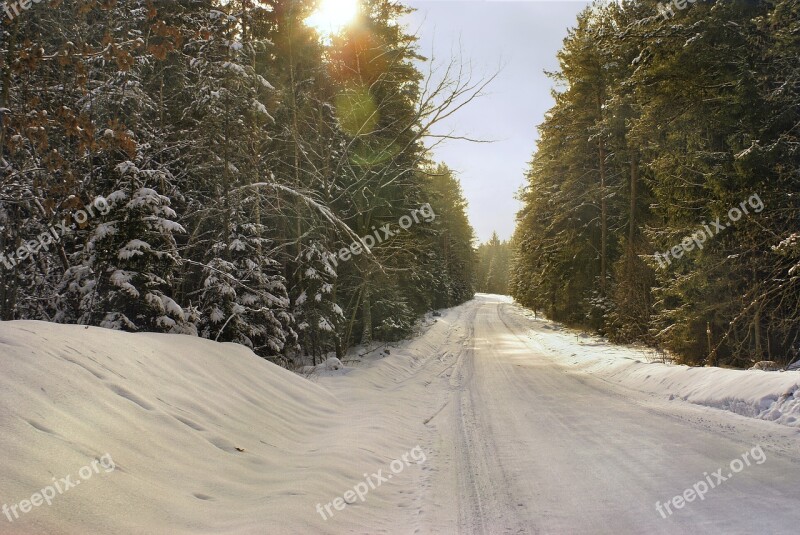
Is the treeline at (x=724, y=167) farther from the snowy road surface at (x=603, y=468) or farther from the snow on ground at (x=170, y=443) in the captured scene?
the snow on ground at (x=170, y=443)

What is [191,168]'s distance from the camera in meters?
12.0

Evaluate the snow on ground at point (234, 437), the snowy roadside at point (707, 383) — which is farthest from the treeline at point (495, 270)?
the snow on ground at point (234, 437)

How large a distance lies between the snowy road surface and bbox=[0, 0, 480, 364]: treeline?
4.61 metres

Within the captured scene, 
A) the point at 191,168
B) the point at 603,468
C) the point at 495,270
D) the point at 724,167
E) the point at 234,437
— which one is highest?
the point at 495,270

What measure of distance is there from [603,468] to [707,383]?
4703 millimetres

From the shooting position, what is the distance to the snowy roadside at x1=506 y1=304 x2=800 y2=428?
647 cm

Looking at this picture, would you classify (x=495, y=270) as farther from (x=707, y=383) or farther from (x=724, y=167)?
(x=707, y=383)

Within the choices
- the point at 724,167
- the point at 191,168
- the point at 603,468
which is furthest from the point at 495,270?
the point at 603,468

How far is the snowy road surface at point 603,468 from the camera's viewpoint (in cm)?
376

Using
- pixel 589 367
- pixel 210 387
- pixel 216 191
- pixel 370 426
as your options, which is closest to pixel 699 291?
pixel 589 367

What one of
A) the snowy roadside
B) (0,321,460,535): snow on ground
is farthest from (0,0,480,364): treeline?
the snowy roadside

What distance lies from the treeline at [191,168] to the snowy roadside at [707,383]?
6.25m

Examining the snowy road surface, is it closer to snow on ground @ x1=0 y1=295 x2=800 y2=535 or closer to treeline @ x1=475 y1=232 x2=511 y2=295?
snow on ground @ x1=0 y1=295 x2=800 y2=535

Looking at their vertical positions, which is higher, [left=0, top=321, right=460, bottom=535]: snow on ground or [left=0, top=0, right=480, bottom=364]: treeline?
[left=0, top=0, right=480, bottom=364]: treeline
